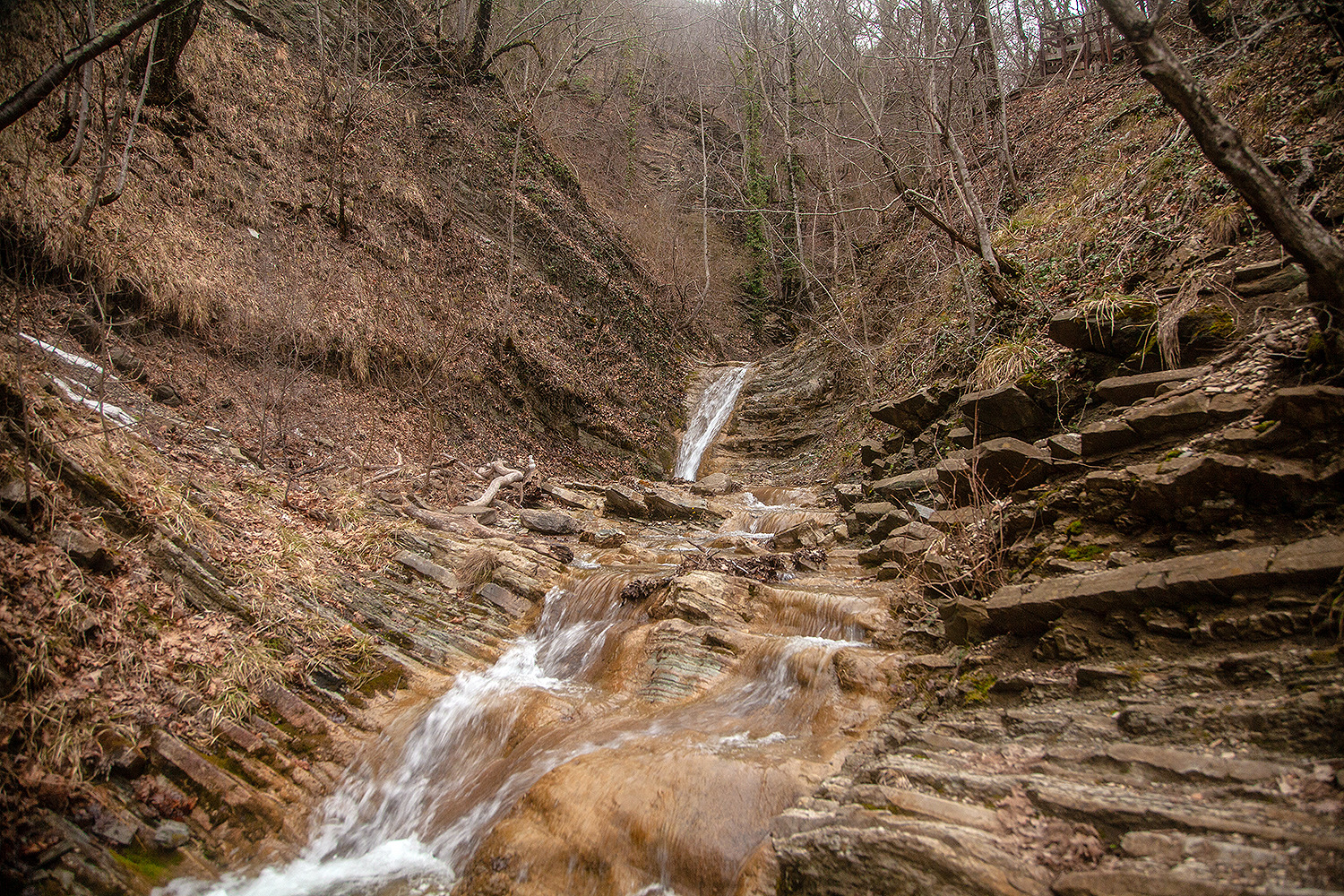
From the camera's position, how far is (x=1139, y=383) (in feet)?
17.3

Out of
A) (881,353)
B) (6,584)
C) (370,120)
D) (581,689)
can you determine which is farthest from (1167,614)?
(370,120)

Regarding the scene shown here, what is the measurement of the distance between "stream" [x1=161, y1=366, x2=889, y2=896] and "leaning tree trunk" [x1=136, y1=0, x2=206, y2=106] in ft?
38.0

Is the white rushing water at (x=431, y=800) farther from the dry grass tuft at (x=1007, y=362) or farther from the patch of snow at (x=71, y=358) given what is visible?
the dry grass tuft at (x=1007, y=362)

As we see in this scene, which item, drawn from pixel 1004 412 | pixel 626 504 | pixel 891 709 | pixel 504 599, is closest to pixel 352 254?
pixel 626 504

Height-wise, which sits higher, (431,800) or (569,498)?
(569,498)

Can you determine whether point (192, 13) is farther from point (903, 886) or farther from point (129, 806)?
point (903, 886)

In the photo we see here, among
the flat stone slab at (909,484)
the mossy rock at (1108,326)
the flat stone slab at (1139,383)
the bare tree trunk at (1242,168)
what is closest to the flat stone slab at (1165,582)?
the bare tree trunk at (1242,168)

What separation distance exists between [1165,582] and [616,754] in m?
4.03

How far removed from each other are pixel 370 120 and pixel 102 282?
1030cm

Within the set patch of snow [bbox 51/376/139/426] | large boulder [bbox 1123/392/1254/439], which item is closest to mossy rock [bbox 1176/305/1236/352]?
large boulder [bbox 1123/392/1254/439]

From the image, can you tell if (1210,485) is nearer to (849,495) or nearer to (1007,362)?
A: (1007,362)

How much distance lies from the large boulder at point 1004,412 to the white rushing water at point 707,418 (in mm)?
11527

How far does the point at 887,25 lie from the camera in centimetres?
977

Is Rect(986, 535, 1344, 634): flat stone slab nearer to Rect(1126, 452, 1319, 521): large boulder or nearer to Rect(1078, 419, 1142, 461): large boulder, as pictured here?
Rect(1126, 452, 1319, 521): large boulder
